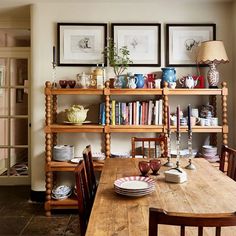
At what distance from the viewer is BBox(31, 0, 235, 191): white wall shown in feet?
11.9

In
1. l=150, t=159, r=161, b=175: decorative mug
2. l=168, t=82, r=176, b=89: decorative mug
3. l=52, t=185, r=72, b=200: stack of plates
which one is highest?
l=168, t=82, r=176, b=89: decorative mug

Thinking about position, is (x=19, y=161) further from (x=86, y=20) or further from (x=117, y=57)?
(x=86, y=20)

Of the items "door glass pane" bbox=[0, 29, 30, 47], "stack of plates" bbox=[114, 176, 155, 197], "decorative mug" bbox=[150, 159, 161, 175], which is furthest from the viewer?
"door glass pane" bbox=[0, 29, 30, 47]

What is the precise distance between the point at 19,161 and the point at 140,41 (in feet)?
8.04

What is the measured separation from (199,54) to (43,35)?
1.89m

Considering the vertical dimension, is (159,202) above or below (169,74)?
below

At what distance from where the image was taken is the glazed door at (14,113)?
4.26m

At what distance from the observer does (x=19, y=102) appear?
4316 mm

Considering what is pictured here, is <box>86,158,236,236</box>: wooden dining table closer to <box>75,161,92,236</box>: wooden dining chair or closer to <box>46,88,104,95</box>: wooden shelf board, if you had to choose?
<box>75,161,92,236</box>: wooden dining chair

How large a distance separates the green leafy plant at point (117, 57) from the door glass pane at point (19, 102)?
1.48m

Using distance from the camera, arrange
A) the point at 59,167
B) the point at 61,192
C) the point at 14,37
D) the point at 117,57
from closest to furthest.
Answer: the point at 59,167
the point at 61,192
the point at 117,57
the point at 14,37

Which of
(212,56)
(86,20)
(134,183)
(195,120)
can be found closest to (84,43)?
(86,20)

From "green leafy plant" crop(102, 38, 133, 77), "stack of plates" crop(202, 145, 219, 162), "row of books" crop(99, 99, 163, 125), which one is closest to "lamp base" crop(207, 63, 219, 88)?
"row of books" crop(99, 99, 163, 125)

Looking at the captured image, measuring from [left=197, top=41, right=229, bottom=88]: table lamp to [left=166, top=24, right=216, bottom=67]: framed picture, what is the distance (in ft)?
0.79
